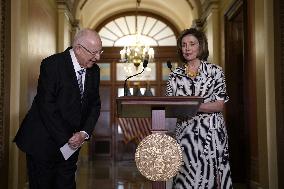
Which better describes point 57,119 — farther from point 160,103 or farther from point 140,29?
point 140,29

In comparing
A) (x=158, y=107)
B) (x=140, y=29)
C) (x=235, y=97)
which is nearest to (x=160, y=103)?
(x=158, y=107)

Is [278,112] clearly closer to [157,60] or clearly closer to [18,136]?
[18,136]

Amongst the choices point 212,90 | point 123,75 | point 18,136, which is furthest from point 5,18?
point 123,75

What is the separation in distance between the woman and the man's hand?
0.60 m

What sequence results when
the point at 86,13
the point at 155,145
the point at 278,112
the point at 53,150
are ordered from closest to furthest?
the point at 155,145
the point at 53,150
the point at 278,112
the point at 86,13

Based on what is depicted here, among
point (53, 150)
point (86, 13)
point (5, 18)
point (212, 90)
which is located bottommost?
point (53, 150)

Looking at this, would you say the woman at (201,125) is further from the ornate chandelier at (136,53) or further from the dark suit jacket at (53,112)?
the ornate chandelier at (136,53)

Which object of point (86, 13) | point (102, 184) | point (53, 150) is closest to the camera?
point (53, 150)

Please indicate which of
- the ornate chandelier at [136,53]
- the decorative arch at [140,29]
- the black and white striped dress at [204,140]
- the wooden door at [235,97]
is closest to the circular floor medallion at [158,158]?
the black and white striped dress at [204,140]

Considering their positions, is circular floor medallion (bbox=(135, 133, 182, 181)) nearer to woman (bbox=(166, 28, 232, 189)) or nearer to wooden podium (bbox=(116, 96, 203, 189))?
wooden podium (bbox=(116, 96, 203, 189))

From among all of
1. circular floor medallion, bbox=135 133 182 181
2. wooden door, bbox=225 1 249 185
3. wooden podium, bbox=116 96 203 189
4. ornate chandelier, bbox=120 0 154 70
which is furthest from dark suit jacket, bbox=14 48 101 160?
ornate chandelier, bbox=120 0 154 70

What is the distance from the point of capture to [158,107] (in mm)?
2301

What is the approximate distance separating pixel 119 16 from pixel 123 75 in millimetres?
1902

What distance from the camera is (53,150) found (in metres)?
2.50
